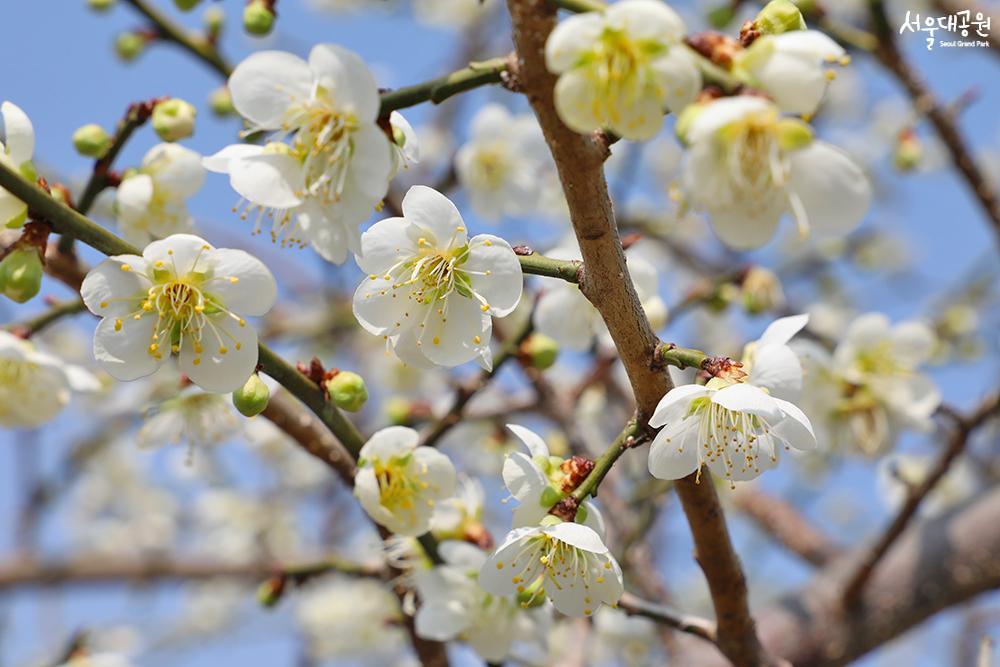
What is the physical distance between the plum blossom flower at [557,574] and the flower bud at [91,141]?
854mm

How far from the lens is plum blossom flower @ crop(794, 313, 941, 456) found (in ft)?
6.84

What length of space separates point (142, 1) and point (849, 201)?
1.66 m

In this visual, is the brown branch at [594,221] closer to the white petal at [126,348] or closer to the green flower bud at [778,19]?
the green flower bud at [778,19]

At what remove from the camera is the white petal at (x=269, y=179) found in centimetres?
112

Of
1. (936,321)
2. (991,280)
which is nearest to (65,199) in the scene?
(936,321)

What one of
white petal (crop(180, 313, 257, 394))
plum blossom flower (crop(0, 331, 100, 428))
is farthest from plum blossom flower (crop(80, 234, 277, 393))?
plum blossom flower (crop(0, 331, 100, 428))

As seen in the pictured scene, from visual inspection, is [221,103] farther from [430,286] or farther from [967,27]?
[967,27]

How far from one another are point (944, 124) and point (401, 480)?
6.08ft

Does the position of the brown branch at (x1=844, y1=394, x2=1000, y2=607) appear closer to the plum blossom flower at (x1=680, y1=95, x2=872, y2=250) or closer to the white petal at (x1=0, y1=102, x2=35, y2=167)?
the plum blossom flower at (x1=680, y1=95, x2=872, y2=250)

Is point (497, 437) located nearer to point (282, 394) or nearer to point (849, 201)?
point (282, 394)

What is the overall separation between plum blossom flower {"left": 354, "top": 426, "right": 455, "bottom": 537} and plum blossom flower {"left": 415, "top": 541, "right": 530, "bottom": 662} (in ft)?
0.42

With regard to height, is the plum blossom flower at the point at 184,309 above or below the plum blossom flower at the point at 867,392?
above

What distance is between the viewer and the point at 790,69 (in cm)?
89

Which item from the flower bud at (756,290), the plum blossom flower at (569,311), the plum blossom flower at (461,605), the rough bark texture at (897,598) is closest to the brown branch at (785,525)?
the rough bark texture at (897,598)
